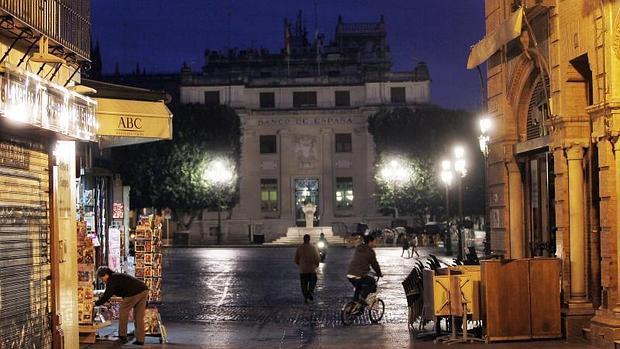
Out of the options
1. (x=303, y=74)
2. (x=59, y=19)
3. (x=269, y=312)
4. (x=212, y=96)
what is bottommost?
(x=269, y=312)

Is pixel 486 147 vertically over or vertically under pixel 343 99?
under

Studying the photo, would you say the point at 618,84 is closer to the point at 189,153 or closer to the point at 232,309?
the point at 232,309

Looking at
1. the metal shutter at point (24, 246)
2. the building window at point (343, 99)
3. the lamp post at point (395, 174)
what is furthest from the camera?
the building window at point (343, 99)

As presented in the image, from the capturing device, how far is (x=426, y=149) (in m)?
68.1

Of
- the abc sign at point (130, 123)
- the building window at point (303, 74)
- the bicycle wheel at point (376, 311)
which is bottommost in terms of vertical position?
the bicycle wheel at point (376, 311)

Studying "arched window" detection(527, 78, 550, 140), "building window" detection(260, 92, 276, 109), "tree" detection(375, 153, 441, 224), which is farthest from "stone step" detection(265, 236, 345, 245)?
"arched window" detection(527, 78, 550, 140)

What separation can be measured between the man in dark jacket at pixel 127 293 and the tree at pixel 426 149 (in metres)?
53.4

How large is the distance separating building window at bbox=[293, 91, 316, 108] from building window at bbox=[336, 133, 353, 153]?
3389mm

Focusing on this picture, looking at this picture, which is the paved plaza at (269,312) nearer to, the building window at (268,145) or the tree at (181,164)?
the tree at (181,164)

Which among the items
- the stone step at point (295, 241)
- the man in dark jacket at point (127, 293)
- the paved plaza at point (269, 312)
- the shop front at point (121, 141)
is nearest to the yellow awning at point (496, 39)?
the paved plaza at point (269, 312)

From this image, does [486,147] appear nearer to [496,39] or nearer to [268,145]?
[496,39]

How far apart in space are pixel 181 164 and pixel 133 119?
177 feet

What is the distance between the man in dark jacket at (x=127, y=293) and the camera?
14430mm

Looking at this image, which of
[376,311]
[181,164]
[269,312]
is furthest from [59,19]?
[181,164]
